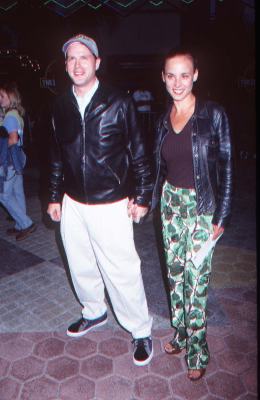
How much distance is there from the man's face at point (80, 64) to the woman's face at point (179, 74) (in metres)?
0.56

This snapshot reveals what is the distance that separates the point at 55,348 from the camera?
3.18 meters

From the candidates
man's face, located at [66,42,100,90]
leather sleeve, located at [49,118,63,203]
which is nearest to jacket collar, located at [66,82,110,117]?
man's face, located at [66,42,100,90]

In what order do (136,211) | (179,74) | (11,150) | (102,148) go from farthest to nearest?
(11,150), (136,211), (102,148), (179,74)

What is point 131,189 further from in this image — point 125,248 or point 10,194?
point 10,194

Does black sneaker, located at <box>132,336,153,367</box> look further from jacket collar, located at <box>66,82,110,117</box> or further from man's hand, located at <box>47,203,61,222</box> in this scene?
jacket collar, located at <box>66,82,110,117</box>

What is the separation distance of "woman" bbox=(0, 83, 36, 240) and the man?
2432 mm

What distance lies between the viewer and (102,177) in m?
2.68

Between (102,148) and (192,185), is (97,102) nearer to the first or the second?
(102,148)

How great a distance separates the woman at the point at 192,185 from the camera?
2.37 meters

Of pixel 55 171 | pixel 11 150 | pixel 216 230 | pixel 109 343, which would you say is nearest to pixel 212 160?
pixel 216 230

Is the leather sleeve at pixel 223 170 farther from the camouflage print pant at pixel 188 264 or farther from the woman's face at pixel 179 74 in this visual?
the woman's face at pixel 179 74

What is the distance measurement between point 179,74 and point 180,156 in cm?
Result: 55

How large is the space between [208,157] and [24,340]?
94.1 inches

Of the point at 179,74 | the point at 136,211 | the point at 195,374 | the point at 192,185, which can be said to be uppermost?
the point at 179,74
